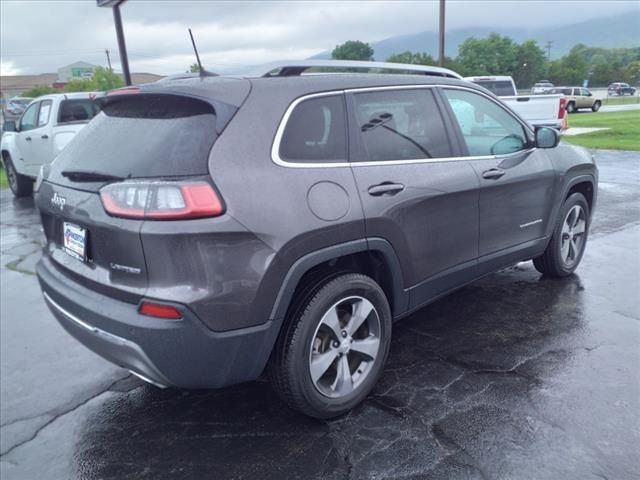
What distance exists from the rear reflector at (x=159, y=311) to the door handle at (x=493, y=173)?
7.66 ft

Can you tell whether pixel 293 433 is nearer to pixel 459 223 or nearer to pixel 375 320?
pixel 375 320

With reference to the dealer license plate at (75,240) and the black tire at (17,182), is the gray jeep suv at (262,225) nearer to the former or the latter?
the dealer license plate at (75,240)

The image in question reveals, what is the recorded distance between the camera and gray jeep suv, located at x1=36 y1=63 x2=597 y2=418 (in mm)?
2326

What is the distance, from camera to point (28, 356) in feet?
12.8

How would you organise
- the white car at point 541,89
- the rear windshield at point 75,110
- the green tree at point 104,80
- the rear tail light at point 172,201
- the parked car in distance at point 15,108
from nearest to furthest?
the rear tail light at point 172,201 → the rear windshield at point 75,110 → the parked car in distance at point 15,108 → the white car at point 541,89 → the green tree at point 104,80

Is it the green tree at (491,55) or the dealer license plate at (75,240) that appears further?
the green tree at (491,55)

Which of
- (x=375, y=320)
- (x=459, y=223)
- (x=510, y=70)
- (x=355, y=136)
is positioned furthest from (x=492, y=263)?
(x=510, y=70)

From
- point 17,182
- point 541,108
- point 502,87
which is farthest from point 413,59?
point 17,182

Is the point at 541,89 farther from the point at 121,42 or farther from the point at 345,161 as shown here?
the point at 345,161

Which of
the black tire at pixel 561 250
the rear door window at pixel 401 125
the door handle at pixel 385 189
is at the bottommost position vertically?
the black tire at pixel 561 250

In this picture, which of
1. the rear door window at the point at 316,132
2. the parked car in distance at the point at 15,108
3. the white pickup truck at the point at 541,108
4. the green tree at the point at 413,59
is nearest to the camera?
the rear door window at the point at 316,132

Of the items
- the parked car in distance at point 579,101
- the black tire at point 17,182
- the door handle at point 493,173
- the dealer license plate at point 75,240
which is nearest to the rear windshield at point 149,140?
the dealer license plate at point 75,240

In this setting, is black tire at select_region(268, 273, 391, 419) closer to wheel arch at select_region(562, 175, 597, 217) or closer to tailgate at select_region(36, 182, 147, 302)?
tailgate at select_region(36, 182, 147, 302)

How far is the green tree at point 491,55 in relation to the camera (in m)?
80.2
